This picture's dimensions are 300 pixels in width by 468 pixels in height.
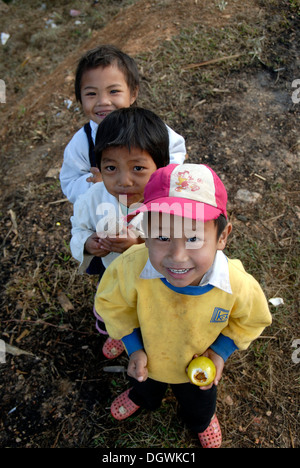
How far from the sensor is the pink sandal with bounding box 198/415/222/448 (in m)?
2.18

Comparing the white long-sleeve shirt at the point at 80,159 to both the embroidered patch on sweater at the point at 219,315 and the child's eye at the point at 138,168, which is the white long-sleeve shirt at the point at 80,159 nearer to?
the child's eye at the point at 138,168

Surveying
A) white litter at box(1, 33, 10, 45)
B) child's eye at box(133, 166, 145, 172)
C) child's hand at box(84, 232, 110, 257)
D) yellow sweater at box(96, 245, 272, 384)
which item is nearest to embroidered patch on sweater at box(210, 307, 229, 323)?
yellow sweater at box(96, 245, 272, 384)

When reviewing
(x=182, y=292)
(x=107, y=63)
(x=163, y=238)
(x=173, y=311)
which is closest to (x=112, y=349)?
(x=173, y=311)

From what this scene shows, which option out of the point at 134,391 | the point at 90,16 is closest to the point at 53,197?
the point at 134,391

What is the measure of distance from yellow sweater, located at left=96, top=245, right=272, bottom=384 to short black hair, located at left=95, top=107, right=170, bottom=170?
1.56ft

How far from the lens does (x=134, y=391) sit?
2.23 metres

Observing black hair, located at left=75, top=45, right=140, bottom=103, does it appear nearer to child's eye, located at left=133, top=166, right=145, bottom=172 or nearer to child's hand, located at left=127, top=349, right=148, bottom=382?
child's eye, located at left=133, top=166, right=145, bottom=172

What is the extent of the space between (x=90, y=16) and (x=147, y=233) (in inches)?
242

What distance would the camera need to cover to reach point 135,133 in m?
1.68

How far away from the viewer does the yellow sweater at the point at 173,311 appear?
5.12 feet

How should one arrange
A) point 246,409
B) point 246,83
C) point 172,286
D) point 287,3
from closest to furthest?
point 172,286
point 246,409
point 246,83
point 287,3

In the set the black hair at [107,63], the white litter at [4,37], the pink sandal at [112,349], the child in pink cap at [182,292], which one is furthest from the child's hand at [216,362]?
the white litter at [4,37]

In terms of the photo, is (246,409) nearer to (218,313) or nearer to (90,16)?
(218,313)
